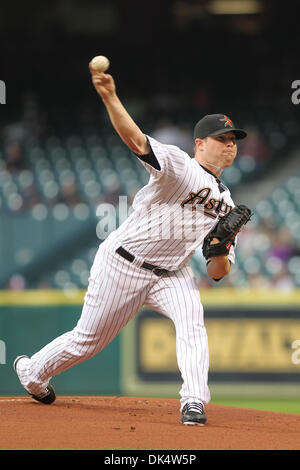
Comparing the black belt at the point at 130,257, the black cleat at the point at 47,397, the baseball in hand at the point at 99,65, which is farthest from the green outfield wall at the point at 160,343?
the baseball in hand at the point at 99,65

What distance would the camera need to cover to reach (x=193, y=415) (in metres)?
3.96

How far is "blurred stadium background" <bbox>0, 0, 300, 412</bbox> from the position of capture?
24.5 ft

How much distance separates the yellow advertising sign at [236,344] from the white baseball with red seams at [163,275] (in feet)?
10.00

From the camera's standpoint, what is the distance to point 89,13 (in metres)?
14.3

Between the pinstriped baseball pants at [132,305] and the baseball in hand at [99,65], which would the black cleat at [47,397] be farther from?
the baseball in hand at [99,65]

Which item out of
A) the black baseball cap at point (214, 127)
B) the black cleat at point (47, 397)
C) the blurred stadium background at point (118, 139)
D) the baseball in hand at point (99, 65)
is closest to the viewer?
the baseball in hand at point (99, 65)

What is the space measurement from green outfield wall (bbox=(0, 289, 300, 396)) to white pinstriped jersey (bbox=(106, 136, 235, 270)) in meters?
3.21

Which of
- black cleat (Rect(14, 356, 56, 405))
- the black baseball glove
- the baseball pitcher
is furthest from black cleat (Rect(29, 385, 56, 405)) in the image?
the black baseball glove

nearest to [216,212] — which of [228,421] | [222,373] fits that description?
[228,421]

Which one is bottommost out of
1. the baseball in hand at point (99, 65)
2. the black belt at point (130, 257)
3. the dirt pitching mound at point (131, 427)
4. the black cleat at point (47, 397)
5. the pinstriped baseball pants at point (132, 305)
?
the dirt pitching mound at point (131, 427)

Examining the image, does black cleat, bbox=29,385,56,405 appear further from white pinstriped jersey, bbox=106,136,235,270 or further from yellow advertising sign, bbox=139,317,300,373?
yellow advertising sign, bbox=139,317,300,373

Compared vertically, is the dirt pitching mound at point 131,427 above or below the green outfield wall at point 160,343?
below

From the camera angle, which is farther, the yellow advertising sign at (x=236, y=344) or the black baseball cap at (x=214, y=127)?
the yellow advertising sign at (x=236, y=344)

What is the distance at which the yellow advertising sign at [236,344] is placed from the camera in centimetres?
730
